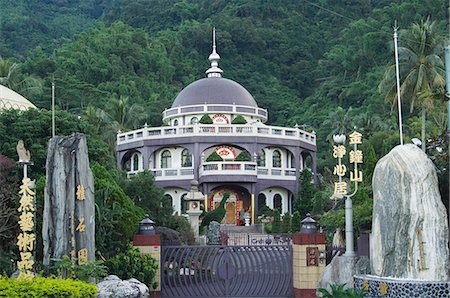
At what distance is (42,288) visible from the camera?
440 inches

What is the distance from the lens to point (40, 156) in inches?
833

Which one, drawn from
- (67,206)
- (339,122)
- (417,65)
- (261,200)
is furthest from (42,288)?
(339,122)

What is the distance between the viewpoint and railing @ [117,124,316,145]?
125 ft

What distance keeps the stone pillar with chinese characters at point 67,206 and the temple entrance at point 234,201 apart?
83.0ft

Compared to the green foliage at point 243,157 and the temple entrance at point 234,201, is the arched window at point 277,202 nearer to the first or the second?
the temple entrance at point 234,201

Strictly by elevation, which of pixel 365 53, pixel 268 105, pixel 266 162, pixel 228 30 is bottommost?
pixel 266 162

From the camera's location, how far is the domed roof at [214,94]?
4225 cm

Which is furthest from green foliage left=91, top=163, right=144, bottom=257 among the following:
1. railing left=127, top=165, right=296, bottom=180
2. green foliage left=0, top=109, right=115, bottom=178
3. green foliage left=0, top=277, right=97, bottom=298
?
railing left=127, top=165, right=296, bottom=180

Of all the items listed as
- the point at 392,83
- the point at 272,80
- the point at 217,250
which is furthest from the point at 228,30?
the point at 217,250

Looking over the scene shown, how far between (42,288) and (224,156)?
27.8m

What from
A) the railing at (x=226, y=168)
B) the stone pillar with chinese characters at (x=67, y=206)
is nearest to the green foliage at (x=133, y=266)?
the stone pillar with chinese characters at (x=67, y=206)

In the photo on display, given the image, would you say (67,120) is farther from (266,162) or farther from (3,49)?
(3,49)

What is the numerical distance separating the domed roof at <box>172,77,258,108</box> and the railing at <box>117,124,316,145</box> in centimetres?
389

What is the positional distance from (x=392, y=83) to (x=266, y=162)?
10.3 metres
